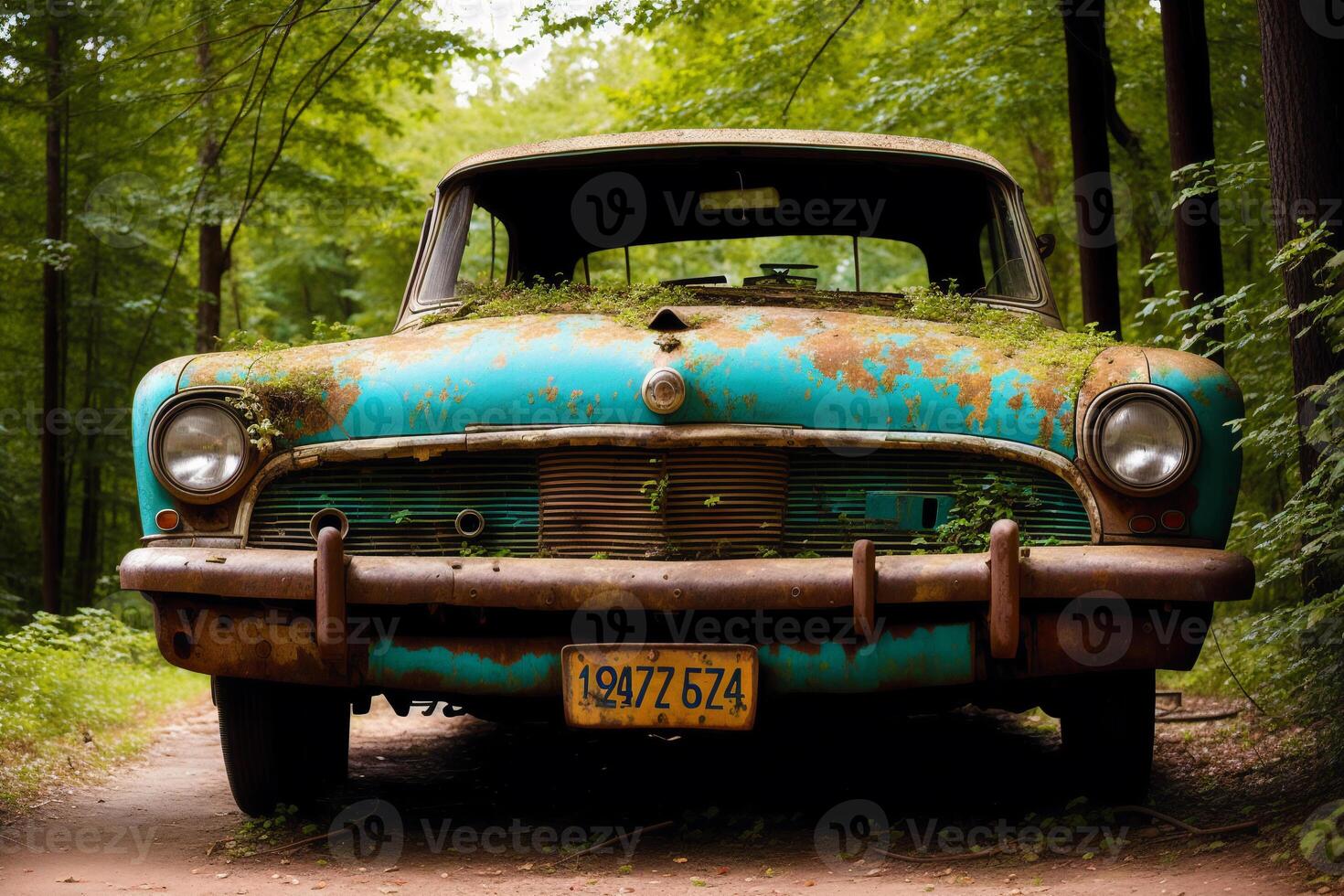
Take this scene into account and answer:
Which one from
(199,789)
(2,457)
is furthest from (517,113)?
(199,789)

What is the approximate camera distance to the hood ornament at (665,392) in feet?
11.9

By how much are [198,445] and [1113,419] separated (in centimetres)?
255

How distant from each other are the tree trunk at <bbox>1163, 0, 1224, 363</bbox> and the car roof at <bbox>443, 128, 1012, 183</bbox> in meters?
1.90

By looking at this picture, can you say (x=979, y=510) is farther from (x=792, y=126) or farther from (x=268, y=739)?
(x=792, y=126)

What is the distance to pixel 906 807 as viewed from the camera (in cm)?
436

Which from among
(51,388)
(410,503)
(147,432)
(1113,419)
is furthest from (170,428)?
(51,388)

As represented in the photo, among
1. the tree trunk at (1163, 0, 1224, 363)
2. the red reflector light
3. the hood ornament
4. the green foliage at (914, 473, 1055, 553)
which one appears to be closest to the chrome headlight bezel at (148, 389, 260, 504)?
the hood ornament

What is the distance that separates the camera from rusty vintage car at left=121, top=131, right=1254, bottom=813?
3.49 metres

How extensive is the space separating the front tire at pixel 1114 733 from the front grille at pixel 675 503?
21.2 inches

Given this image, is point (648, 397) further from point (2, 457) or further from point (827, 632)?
point (2, 457)

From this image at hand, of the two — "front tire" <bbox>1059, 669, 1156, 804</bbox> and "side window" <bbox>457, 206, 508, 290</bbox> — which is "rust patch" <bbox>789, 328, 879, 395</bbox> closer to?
"front tire" <bbox>1059, 669, 1156, 804</bbox>

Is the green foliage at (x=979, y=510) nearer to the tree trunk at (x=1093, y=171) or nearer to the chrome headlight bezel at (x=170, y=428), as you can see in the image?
the chrome headlight bezel at (x=170, y=428)

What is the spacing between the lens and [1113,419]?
3.64m

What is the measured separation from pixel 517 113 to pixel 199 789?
74.9 feet
